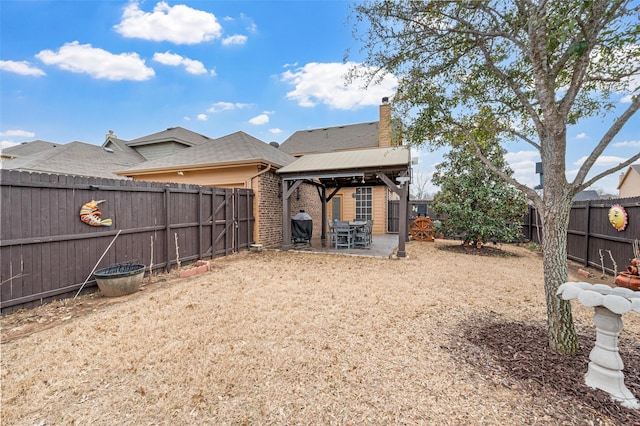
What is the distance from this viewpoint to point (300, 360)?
8.42 ft

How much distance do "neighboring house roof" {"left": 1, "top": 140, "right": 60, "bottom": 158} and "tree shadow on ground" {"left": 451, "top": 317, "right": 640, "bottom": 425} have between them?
2478cm

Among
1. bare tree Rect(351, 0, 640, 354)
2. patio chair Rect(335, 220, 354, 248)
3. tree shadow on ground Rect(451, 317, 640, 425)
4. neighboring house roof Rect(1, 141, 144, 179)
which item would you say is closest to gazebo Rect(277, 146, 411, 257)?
patio chair Rect(335, 220, 354, 248)

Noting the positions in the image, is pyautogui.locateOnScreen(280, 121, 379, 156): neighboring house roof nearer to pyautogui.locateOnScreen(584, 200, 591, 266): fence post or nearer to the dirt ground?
pyautogui.locateOnScreen(584, 200, 591, 266): fence post

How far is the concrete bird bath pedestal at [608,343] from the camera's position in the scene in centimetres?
193

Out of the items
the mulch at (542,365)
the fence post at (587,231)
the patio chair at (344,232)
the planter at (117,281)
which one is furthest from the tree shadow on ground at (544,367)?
the patio chair at (344,232)

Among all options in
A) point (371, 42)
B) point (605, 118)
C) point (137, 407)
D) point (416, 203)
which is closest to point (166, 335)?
point (137, 407)

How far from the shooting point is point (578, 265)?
726 cm

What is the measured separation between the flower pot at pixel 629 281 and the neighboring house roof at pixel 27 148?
89.4 feet

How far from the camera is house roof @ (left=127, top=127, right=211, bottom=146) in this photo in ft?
55.3

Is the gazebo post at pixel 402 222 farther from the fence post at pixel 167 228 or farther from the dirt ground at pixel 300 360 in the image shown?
the fence post at pixel 167 228

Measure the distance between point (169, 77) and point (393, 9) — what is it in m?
13.6

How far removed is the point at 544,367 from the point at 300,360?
226cm

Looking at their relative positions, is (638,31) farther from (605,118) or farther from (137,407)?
(137,407)

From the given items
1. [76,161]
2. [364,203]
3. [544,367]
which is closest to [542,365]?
[544,367]
